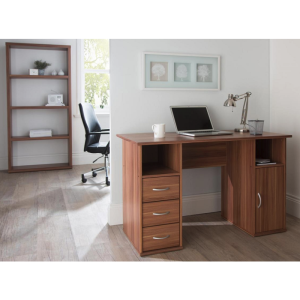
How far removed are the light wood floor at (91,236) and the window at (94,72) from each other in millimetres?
2383

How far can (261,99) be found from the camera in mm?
3162

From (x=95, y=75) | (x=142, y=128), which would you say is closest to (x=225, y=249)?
(x=142, y=128)

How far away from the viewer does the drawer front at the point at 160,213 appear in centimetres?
223

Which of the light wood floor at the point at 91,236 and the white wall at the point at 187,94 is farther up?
the white wall at the point at 187,94

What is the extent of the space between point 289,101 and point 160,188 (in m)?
1.52

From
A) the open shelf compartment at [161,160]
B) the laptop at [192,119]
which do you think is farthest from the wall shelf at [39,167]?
the laptop at [192,119]

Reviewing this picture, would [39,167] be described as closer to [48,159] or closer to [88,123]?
[48,159]

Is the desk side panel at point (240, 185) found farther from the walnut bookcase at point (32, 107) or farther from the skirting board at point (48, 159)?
the skirting board at point (48, 159)

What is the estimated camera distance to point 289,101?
9.73 feet

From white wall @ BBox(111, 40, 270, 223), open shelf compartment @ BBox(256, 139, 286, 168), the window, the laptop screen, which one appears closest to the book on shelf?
open shelf compartment @ BBox(256, 139, 286, 168)

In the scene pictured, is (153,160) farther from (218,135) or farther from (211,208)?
(211,208)
